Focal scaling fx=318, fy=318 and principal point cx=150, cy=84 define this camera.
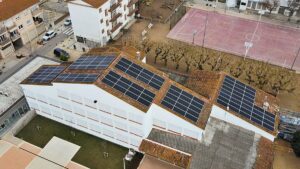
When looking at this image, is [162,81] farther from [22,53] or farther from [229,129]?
[22,53]

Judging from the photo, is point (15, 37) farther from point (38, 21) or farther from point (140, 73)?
point (140, 73)

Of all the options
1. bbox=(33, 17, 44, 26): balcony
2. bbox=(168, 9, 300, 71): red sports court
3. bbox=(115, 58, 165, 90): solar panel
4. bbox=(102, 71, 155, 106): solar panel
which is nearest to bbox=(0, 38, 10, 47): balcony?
bbox=(33, 17, 44, 26): balcony

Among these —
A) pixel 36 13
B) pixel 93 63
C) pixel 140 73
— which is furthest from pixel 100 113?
pixel 36 13

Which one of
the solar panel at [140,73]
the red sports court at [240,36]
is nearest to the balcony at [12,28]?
the solar panel at [140,73]

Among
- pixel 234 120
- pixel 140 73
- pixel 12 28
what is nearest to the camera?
pixel 234 120

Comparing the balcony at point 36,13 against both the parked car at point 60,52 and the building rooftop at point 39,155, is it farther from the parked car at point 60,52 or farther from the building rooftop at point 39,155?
the building rooftop at point 39,155

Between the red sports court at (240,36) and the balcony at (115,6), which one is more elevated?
the balcony at (115,6)

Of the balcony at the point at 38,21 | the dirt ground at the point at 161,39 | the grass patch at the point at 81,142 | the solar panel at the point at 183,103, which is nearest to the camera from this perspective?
the solar panel at the point at 183,103
